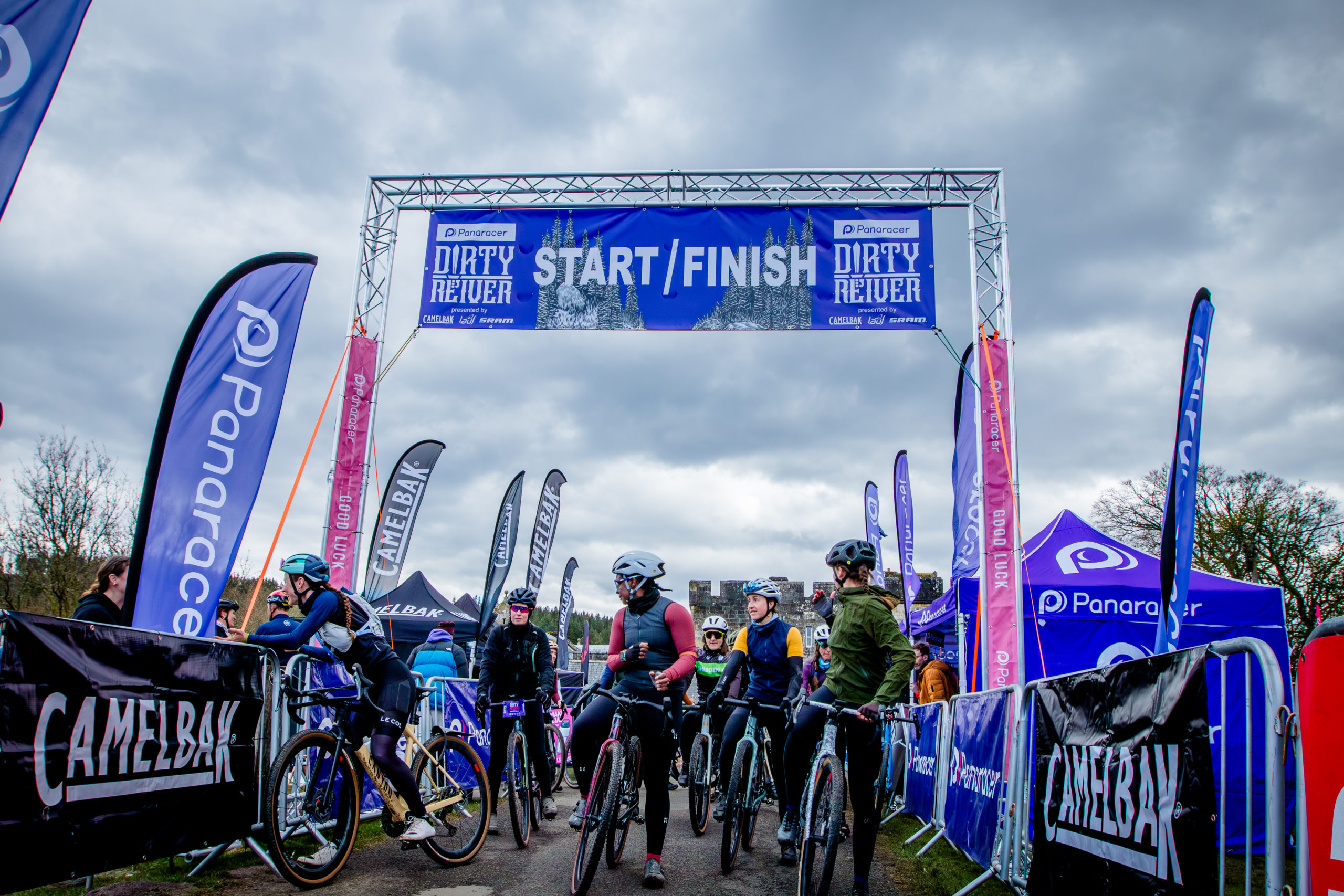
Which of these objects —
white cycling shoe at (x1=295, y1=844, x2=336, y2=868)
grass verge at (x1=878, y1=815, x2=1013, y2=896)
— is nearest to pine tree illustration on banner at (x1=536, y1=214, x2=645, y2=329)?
grass verge at (x1=878, y1=815, x2=1013, y2=896)

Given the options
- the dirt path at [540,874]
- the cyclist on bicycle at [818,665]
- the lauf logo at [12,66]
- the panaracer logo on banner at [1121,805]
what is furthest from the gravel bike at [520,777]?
the lauf logo at [12,66]

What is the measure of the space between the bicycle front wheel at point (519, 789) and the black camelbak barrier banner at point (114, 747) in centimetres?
200

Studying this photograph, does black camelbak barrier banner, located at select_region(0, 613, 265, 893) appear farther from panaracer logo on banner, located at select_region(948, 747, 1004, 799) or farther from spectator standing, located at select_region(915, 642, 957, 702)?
spectator standing, located at select_region(915, 642, 957, 702)

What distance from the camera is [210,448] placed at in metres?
5.52

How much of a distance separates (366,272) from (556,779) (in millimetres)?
7049

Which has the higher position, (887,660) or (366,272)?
(366,272)

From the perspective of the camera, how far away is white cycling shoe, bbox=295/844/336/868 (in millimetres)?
4680

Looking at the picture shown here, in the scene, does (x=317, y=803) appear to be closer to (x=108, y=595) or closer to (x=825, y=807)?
(x=108, y=595)

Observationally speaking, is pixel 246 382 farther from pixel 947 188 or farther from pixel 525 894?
pixel 947 188

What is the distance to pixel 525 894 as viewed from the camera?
468cm

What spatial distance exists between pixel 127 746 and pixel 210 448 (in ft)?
7.68

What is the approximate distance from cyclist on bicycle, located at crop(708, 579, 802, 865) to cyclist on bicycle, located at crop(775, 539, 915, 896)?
1363 millimetres

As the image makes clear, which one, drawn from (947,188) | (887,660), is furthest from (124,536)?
(887,660)

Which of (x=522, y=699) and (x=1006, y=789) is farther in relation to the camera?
(x=522, y=699)
